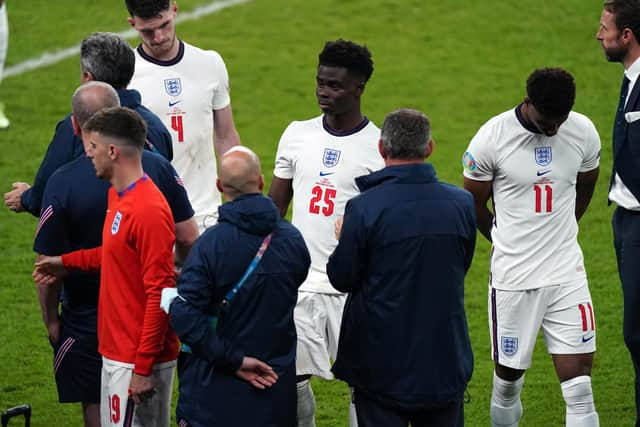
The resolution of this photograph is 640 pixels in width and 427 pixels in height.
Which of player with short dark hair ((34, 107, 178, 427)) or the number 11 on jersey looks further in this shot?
the number 11 on jersey

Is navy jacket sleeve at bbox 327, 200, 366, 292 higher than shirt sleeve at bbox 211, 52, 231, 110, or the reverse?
shirt sleeve at bbox 211, 52, 231, 110

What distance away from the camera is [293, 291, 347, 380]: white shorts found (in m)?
6.16

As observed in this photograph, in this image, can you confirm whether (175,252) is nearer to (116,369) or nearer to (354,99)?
(116,369)

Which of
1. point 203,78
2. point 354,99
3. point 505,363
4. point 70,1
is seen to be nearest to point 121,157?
point 354,99

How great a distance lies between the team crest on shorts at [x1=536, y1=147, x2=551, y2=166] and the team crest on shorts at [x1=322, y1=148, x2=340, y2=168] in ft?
3.36

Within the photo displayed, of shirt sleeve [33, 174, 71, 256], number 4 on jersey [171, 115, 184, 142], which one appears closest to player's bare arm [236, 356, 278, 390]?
shirt sleeve [33, 174, 71, 256]

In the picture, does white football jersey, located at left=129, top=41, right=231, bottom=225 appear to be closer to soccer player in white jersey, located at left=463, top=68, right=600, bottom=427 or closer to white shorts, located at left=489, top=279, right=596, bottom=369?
soccer player in white jersey, located at left=463, top=68, right=600, bottom=427

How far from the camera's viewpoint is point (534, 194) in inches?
249

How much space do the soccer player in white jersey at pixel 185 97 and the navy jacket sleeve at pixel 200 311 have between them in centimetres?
206

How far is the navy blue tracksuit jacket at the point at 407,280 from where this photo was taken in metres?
5.05

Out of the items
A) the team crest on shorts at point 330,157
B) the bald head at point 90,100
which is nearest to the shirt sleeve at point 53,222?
the bald head at point 90,100

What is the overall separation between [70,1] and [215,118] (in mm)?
8927

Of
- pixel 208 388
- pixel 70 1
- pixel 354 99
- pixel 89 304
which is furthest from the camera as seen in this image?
pixel 70 1

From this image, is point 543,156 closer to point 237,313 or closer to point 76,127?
point 237,313
